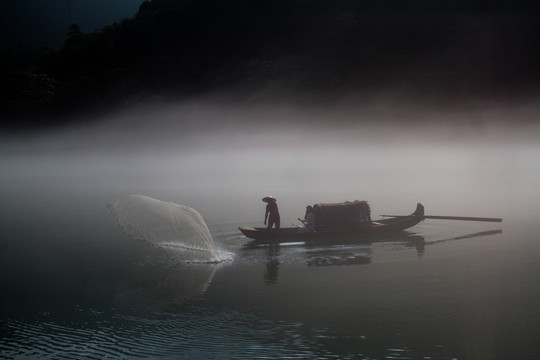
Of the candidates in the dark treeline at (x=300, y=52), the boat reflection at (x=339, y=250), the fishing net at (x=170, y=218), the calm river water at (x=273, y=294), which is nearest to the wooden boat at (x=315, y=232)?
the boat reflection at (x=339, y=250)

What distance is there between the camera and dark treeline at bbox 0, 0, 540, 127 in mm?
112312

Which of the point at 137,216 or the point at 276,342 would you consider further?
the point at 137,216

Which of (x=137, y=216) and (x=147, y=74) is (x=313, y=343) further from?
(x=147, y=74)

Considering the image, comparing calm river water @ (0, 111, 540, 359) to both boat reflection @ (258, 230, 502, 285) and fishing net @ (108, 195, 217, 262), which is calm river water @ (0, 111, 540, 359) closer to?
boat reflection @ (258, 230, 502, 285)

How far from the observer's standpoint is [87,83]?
115 m

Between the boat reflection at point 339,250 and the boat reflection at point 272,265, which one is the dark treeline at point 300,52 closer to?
the boat reflection at point 339,250

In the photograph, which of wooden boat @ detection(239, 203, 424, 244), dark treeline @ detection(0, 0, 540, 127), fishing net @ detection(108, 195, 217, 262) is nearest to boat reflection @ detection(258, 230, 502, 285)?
wooden boat @ detection(239, 203, 424, 244)

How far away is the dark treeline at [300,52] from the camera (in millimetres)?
112312

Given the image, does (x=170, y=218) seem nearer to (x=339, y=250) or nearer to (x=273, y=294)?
(x=273, y=294)

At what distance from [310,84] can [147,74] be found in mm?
34200

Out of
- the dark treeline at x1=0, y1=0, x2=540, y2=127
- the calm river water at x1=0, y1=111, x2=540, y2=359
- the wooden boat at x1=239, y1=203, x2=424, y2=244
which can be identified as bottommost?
the calm river water at x1=0, y1=111, x2=540, y2=359

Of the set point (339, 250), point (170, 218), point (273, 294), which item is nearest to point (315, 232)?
point (339, 250)

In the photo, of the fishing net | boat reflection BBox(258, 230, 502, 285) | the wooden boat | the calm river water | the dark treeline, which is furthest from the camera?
the dark treeline

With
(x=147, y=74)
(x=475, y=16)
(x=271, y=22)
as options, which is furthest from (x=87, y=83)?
(x=475, y=16)
